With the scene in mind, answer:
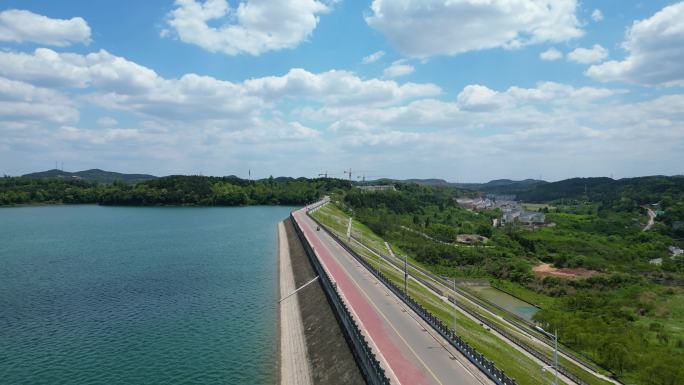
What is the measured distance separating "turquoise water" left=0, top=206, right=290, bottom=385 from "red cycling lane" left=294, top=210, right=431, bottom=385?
32.7 ft

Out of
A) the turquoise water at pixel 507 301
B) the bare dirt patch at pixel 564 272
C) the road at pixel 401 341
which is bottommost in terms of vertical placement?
the turquoise water at pixel 507 301

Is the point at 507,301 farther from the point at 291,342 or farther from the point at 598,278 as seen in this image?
the point at 291,342

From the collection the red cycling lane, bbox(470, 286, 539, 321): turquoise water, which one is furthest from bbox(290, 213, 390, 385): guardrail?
bbox(470, 286, 539, 321): turquoise water

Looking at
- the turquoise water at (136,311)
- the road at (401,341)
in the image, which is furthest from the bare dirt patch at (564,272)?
the turquoise water at (136,311)

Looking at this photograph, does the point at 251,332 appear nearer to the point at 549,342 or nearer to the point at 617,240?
the point at 549,342

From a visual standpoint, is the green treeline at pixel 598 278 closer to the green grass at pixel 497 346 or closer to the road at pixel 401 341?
the green grass at pixel 497 346

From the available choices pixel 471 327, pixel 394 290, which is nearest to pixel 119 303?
pixel 394 290

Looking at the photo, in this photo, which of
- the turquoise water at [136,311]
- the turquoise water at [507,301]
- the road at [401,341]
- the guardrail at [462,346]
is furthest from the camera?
the turquoise water at [507,301]

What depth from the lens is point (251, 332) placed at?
181 ft

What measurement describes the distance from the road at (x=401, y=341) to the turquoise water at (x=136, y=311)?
10651mm

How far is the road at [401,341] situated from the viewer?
32844mm

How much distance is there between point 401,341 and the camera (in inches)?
1572

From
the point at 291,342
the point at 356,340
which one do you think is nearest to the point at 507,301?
the point at 291,342

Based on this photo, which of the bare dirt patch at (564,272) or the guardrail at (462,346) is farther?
the bare dirt patch at (564,272)
